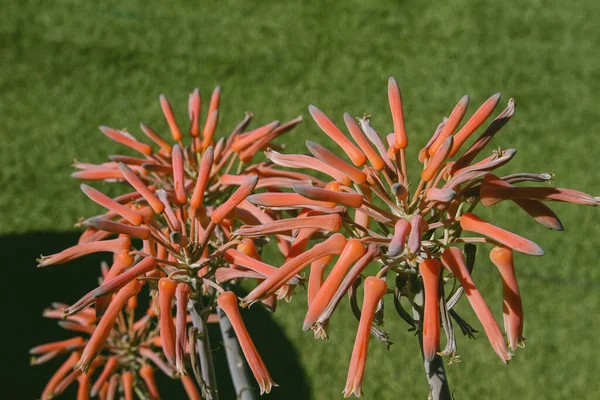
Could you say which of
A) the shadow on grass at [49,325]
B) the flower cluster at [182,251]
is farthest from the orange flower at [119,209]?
the shadow on grass at [49,325]

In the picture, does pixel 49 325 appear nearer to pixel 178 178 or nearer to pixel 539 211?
pixel 178 178

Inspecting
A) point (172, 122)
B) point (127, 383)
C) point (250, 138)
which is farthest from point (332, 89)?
point (127, 383)

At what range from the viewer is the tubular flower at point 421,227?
5.55ft

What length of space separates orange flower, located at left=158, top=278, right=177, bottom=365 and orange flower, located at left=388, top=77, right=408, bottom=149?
757mm

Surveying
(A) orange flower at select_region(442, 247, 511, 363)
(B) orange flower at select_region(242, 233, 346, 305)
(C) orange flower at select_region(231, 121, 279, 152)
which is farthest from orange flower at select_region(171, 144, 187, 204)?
(A) orange flower at select_region(442, 247, 511, 363)

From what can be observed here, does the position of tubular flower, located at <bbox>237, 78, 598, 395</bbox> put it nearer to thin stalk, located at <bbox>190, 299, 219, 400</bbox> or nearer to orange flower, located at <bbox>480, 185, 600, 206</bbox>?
orange flower, located at <bbox>480, 185, 600, 206</bbox>

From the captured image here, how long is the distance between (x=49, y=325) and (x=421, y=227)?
155 inches

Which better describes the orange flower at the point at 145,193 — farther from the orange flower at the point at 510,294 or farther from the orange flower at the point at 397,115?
the orange flower at the point at 510,294

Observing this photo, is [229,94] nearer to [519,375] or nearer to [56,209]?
[56,209]

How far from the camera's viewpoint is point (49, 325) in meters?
4.95

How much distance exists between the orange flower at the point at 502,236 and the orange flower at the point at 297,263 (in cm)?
32

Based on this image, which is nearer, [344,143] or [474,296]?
[474,296]

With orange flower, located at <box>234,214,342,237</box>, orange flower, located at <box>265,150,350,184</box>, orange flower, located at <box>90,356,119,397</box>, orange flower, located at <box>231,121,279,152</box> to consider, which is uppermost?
orange flower, located at <box>265,150,350,184</box>

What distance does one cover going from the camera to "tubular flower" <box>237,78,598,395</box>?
1690 mm
